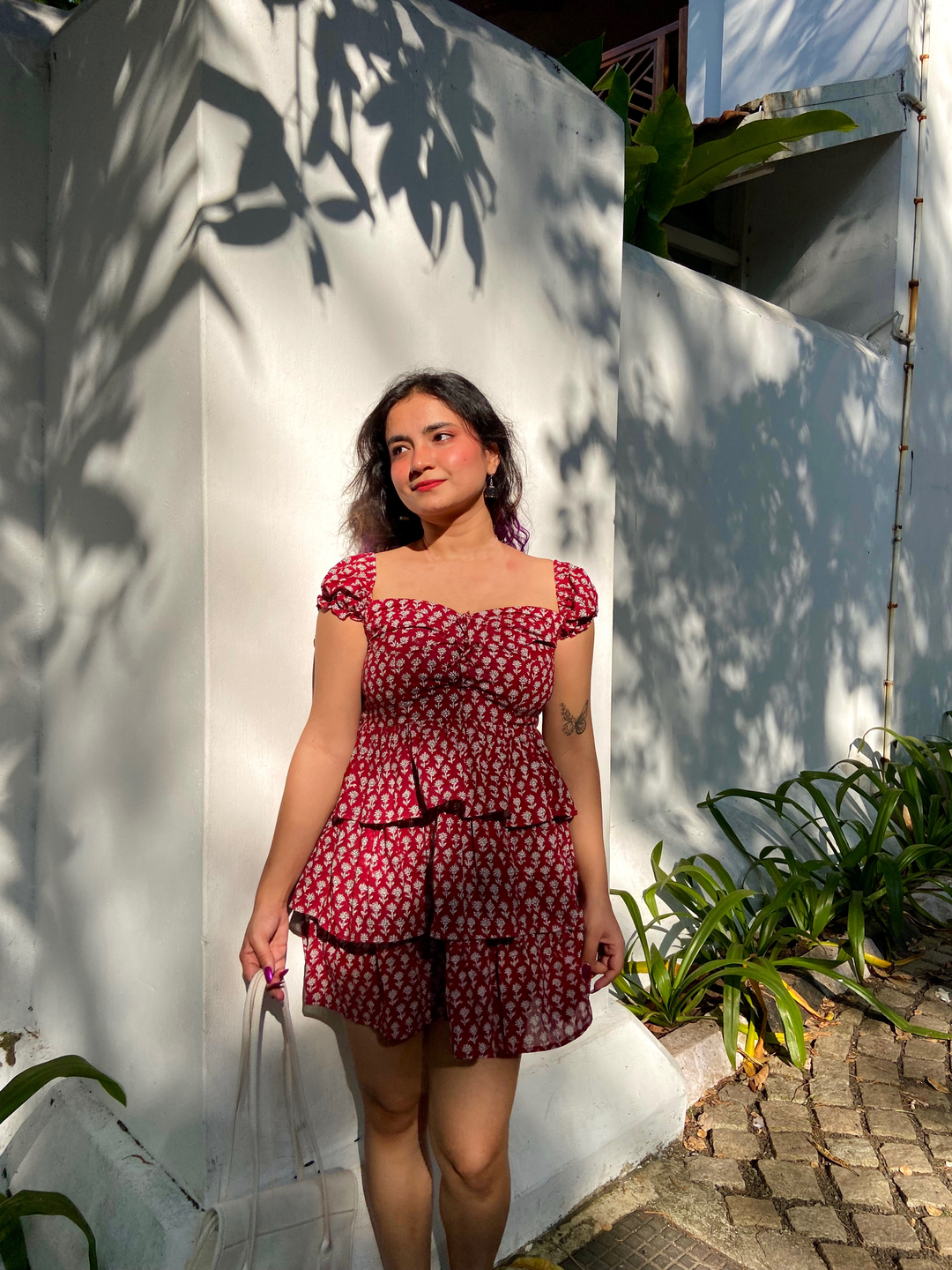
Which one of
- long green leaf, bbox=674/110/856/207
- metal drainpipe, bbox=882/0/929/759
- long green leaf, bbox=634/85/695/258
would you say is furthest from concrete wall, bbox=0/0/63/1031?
metal drainpipe, bbox=882/0/929/759

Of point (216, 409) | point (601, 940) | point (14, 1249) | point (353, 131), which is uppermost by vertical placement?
point (353, 131)

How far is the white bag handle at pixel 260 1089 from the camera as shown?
195 centimetres

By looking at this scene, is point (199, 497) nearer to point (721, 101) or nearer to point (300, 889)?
point (300, 889)

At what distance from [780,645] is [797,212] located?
257 centimetres

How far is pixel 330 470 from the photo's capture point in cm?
213

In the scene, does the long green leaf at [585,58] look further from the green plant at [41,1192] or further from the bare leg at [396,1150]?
the green plant at [41,1192]

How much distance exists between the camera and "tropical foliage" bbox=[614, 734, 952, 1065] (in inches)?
126

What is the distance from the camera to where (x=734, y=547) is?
4.32 meters

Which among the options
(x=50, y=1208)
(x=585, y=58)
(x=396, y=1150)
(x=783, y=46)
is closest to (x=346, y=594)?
(x=396, y=1150)

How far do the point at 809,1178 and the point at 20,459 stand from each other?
8.55 ft

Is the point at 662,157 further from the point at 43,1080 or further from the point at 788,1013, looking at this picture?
the point at 43,1080

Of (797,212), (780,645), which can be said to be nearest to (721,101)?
(797,212)

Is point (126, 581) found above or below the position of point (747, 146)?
below

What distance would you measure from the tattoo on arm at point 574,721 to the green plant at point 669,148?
2930 mm
